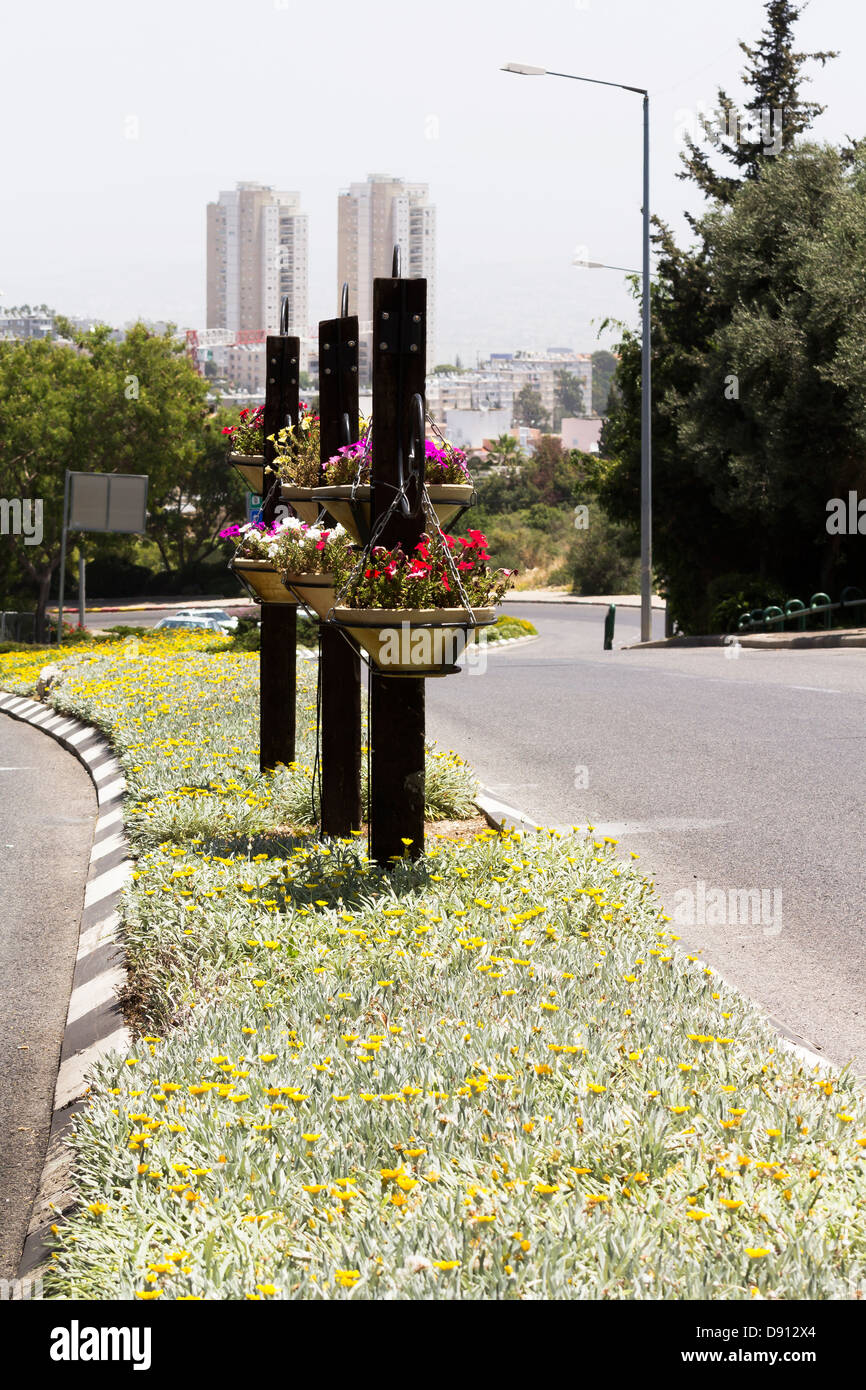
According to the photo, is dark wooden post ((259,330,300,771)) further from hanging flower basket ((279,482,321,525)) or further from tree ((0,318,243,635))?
tree ((0,318,243,635))

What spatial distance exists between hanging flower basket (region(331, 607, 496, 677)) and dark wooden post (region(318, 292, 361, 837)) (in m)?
1.70

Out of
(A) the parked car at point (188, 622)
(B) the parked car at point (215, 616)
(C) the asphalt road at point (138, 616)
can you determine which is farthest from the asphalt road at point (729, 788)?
(C) the asphalt road at point (138, 616)

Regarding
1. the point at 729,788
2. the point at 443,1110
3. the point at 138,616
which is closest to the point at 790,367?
the point at 729,788

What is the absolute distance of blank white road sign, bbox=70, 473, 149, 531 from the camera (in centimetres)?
3244

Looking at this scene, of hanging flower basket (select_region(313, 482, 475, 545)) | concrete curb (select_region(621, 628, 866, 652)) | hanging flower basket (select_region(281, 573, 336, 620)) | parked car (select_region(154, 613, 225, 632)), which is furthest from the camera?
parked car (select_region(154, 613, 225, 632))

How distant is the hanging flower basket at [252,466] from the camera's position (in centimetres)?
977

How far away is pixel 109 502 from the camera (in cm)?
3250

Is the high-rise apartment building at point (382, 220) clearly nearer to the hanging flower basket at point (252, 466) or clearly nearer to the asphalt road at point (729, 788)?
the asphalt road at point (729, 788)

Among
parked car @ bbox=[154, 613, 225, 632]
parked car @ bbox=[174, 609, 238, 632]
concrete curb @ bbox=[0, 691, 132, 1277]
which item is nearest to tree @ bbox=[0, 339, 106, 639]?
parked car @ bbox=[154, 613, 225, 632]

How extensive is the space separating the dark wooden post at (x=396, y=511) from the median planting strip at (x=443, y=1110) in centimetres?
35

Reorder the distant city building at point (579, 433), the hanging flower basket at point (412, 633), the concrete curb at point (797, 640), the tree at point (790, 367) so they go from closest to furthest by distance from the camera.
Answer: the hanging flower basket at point (412, 633) → the concrete curb at point (797, 640) → the tree at point (790, 367) → the distant city building at point (579, 433)

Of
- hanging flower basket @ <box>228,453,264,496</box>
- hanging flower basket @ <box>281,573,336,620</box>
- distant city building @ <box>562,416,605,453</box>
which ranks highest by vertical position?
distant city building @ <box>562,416,605,453</box>

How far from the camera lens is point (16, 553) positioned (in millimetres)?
45625

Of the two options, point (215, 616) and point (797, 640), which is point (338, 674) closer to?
point (797, 640)
